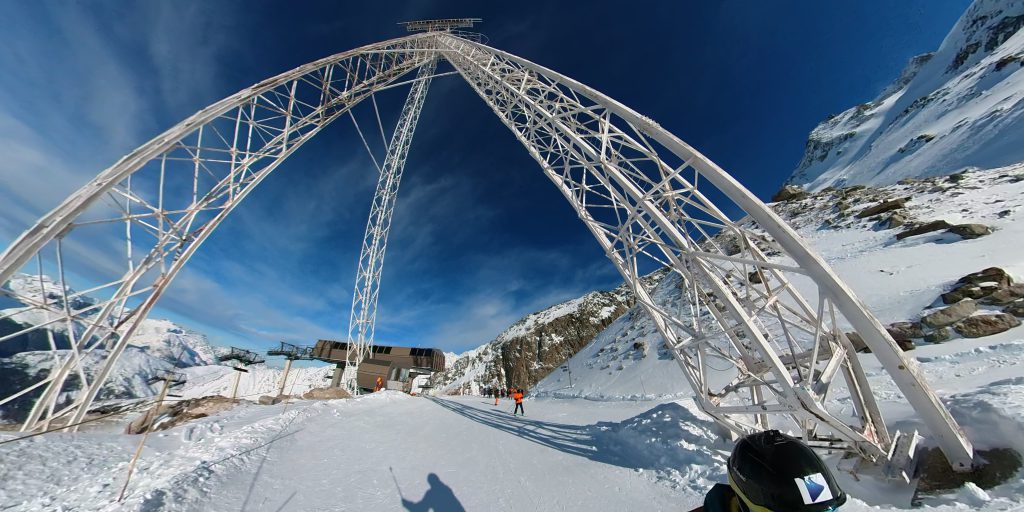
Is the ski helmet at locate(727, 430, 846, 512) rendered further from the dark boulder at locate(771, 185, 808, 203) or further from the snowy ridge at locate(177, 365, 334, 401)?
the snowy ridge at locate(177, 365, 334, 401)

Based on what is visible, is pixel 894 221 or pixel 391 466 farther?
pixel 894 221

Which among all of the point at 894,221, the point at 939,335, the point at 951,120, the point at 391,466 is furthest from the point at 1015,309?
the point at 951,120

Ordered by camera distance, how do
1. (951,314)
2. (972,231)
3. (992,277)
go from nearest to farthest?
(951,314)
(992,277)
(972,231)

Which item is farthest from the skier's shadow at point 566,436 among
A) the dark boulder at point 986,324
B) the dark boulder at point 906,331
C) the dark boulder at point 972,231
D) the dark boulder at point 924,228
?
the dark boulder at point 924,228

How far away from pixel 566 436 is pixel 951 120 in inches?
2806

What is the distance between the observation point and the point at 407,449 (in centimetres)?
852

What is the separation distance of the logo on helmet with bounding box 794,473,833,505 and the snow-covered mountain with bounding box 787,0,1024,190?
46202 millimetres

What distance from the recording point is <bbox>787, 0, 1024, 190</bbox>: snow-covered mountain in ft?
110

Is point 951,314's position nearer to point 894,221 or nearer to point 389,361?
point 894,221

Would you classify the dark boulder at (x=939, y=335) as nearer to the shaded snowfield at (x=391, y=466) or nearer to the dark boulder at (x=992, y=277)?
the dark boulder at (x=992, y=277)

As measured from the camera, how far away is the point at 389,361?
102 feet

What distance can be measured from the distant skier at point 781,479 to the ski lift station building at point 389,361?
29613 mm

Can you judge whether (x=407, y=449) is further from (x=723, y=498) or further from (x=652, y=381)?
(x=652, y=381)

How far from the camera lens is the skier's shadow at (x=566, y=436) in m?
8.02
